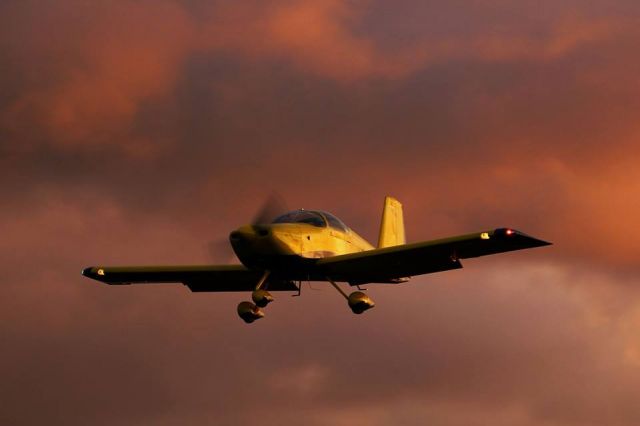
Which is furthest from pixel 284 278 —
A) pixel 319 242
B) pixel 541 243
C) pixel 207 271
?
pixel 541 243

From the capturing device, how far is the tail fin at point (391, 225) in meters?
36.7

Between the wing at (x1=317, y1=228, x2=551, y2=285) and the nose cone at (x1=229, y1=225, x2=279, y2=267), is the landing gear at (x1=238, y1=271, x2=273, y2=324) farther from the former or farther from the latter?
the wing at (x1=317, y1=228, x2=551, y2=285)

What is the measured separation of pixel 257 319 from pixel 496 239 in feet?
20.5

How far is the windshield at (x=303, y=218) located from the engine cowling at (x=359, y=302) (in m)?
2.11

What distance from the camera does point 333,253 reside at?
99.3ft

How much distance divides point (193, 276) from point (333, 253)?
5.35m

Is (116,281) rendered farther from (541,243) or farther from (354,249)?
(541,243)

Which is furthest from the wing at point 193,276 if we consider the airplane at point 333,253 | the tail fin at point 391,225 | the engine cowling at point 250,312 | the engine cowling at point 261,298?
the tail fin at point 391,225

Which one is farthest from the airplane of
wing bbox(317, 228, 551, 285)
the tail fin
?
the tail fin

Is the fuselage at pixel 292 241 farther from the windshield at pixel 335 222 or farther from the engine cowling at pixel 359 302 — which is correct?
the engine cowling at pixel 359 302

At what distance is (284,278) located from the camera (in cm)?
3031

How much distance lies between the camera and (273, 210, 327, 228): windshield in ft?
97.9

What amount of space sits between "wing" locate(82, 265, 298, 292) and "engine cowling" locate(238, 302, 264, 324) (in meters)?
3.19

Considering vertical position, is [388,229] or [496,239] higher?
[388,229]
